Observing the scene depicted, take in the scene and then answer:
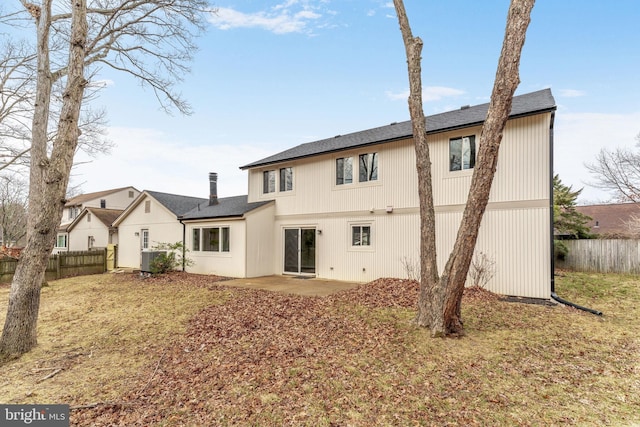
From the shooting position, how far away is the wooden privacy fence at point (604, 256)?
42.6 feet

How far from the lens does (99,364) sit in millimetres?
4879

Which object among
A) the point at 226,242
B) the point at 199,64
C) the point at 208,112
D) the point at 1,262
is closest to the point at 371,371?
the point at 226,242

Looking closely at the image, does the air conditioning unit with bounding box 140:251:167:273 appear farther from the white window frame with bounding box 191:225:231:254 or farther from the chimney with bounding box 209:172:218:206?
the chimney with bounding box 209:172:218:206

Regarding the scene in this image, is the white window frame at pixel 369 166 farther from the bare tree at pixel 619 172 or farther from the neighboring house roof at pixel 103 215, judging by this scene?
the neighboring house roof at pixel 103 215

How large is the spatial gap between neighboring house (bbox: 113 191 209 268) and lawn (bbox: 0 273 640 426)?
884cm

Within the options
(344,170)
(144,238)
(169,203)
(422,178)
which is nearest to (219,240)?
(169,203)

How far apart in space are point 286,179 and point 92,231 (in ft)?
54.8

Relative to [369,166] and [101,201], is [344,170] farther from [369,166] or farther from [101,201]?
[101,201]

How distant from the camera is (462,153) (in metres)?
9.62

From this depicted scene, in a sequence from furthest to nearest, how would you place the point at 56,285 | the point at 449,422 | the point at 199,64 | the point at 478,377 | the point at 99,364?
the point at 56,285, the point at 199,64, the point at 99,364, the point at 478,377, the point at 449,422

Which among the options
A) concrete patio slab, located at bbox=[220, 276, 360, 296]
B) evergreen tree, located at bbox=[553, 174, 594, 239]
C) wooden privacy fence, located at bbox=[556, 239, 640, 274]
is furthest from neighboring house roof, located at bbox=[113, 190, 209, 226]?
evergreen tree, located at bbox=[553, 174, 594, 239]

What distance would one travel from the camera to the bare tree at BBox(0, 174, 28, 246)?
24.0 m

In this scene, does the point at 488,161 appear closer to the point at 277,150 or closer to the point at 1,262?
the point at 277,150

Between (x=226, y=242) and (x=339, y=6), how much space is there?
10.5 metres
